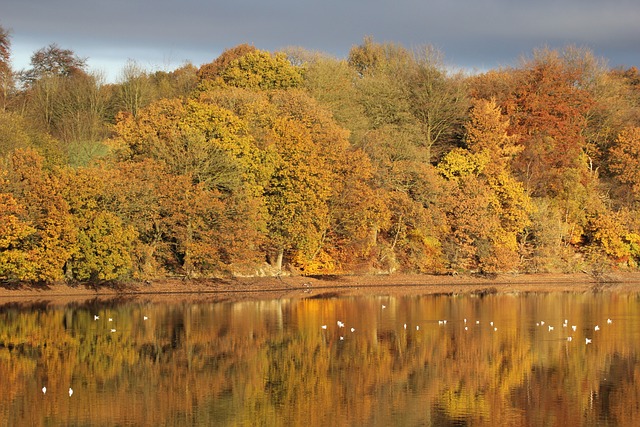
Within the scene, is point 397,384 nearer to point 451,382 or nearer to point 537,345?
point 451,382

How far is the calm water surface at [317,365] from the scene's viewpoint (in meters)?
23.8

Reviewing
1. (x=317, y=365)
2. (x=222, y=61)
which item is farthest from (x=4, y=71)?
(x=317, y=365)

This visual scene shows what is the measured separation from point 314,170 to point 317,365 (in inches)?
1060

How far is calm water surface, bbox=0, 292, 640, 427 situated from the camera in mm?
23844

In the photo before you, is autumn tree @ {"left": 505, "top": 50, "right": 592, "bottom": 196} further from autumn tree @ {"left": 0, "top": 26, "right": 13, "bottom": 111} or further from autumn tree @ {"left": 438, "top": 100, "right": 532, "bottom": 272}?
autumn tree @ {"left": 0, "top": 26, "right": 13, "bottom": 111}

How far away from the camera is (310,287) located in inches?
2288

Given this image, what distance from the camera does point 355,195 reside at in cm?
5878

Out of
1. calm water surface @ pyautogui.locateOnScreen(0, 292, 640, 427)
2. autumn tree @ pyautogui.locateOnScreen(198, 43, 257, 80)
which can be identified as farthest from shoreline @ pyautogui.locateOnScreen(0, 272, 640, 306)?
autumn tree @ pyautogui.locateOnScreen(198, 43, 257, 80)

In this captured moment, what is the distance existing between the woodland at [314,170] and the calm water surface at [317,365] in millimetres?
7621

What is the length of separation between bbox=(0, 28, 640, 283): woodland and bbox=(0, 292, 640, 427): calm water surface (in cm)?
762

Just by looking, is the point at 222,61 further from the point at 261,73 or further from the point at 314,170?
the point at 314,170

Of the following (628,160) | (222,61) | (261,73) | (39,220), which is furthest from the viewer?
(222,61)

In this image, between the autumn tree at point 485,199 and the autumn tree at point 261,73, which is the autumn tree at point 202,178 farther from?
the autumn tree at point 485,199

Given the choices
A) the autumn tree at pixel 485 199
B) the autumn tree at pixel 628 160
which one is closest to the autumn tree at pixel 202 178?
the autumn tree at pixel 485 199
